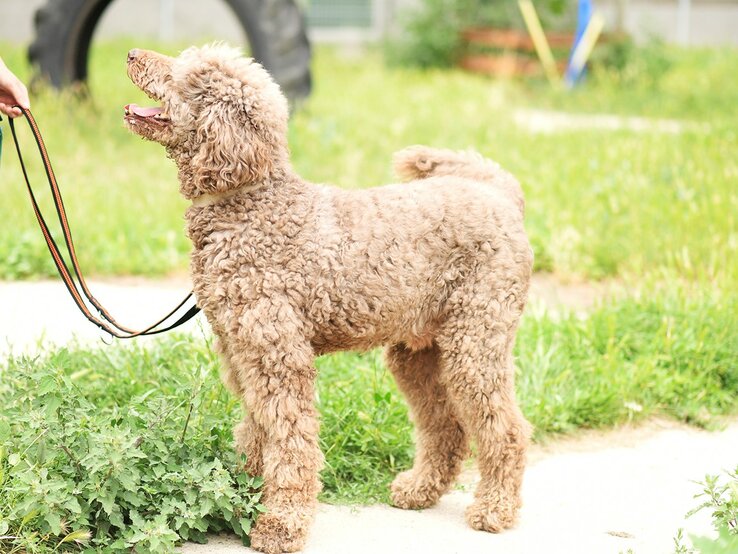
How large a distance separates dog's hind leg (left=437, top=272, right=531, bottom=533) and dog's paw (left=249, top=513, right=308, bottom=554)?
0.72 meters

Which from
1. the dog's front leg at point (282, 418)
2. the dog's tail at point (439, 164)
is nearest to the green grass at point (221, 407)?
the dog's front leg at point (282, 418)

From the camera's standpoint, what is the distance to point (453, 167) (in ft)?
13.3

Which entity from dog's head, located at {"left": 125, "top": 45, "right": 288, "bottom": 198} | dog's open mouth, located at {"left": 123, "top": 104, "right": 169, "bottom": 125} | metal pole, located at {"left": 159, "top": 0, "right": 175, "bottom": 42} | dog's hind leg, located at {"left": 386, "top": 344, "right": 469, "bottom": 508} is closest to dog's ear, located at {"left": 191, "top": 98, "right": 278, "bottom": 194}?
dog's head, located at {"left": 125, "top": 45, "right": 288, "bottom": 198}

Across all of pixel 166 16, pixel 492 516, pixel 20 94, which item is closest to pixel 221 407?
pixel 492 516

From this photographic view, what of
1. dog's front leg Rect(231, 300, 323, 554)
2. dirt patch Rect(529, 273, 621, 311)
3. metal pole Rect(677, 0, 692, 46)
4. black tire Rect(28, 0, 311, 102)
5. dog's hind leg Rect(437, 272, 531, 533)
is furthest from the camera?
metal pole Rect(677, 0, 692, 46)

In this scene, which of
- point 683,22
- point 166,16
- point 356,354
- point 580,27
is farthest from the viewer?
point 683,22

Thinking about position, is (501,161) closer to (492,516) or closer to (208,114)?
(492,516)

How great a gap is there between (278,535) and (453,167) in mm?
1582

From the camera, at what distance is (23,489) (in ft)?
10.7

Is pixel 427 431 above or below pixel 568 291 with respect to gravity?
above

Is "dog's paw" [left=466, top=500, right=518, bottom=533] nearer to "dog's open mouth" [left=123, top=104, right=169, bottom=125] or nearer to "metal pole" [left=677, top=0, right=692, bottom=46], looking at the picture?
"dog's open mouth" [left=123, top=104, right=169, bottom=125]

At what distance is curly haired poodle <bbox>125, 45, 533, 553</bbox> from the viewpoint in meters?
3.40

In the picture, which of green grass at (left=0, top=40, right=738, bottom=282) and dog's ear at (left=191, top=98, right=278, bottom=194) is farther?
green grass at (left=0, top=40, right=738, bottom=282)

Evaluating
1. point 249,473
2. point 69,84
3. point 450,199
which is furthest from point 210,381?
point 69,84
